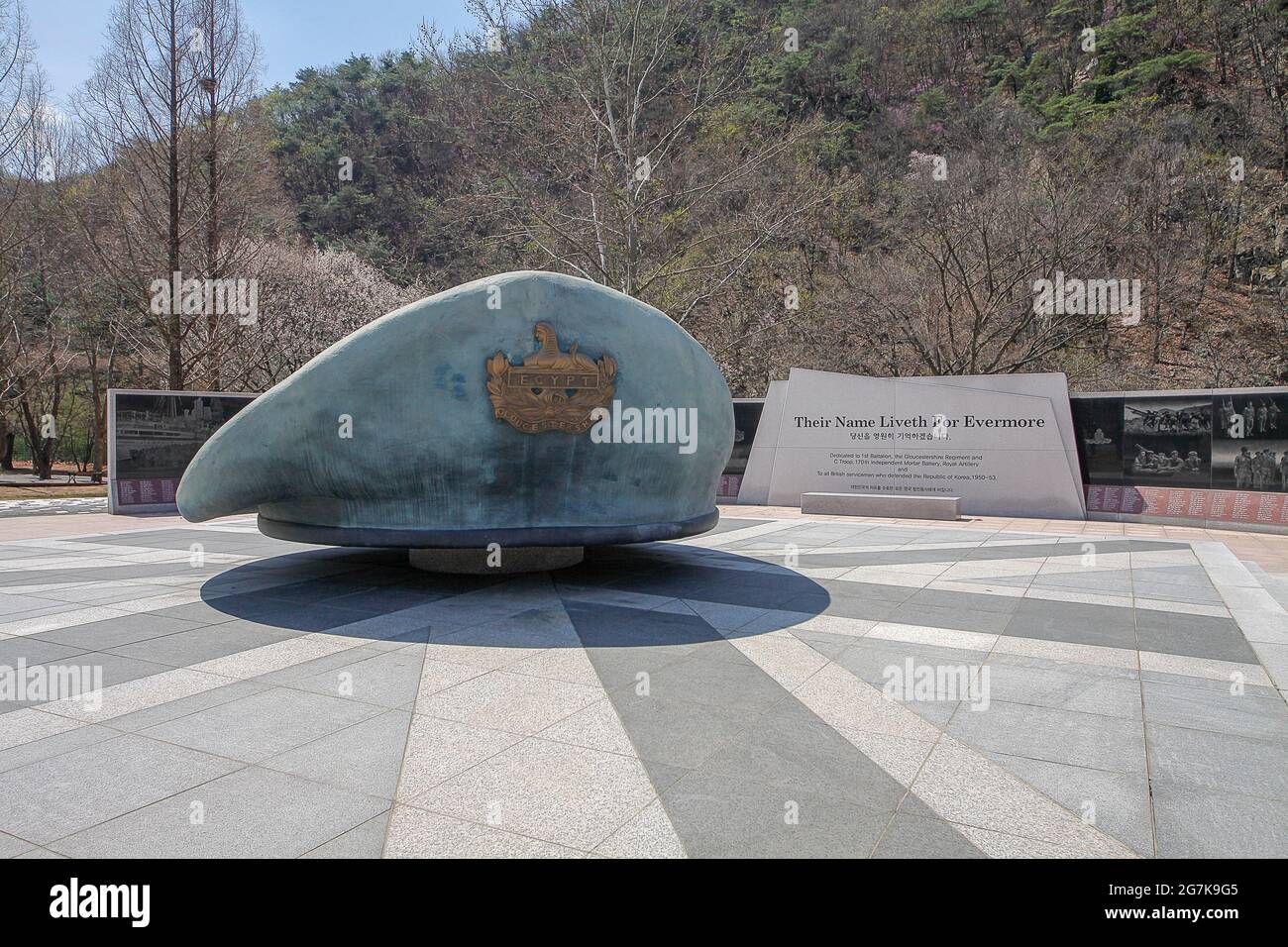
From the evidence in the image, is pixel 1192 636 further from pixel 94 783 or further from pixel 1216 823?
pixel 94 783

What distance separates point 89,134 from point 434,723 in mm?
24584

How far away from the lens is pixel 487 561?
28.9 ft

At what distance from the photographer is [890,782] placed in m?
3.56

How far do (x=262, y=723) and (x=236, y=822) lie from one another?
1205mm

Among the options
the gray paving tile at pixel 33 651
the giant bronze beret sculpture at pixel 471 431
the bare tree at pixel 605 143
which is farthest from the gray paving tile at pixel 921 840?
the bare tree at pixel 605 143

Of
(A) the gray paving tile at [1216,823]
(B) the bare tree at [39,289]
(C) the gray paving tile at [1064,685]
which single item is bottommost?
(A) the gray paving tile at [1216,823]

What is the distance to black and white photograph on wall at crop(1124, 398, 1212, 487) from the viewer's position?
48.2 ft

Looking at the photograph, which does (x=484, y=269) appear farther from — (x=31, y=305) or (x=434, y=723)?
(x=434, y=723)

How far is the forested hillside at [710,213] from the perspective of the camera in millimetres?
21969

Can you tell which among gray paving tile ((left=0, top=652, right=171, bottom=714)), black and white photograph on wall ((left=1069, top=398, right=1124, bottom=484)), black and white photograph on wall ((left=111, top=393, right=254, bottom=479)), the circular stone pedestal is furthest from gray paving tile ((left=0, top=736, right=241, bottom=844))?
black and white photograph on wall ((left=1069, top=398, right=1124, bottom=484))

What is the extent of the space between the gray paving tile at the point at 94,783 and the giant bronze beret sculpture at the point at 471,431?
3.62 meters

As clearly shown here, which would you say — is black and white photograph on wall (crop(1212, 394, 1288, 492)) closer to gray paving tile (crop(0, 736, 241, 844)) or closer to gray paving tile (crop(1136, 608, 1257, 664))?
gray paving tile (crop(1136, 608, 1257, 664))

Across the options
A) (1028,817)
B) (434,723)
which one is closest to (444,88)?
(434,723)

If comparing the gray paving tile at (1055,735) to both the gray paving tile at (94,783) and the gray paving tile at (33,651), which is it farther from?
the gray paving tile at (33,651)
